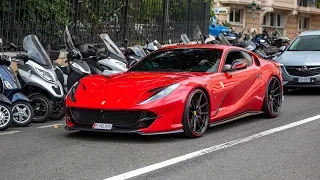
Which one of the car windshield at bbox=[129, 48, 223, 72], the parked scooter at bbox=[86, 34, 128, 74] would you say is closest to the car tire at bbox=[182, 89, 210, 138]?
the car windshield at bbox=[129, 48, 223, 72]

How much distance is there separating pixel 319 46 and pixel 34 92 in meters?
8.48

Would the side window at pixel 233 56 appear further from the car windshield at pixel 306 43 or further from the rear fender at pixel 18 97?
the car windshield at pixel 306 43

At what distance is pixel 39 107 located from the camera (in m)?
10.3

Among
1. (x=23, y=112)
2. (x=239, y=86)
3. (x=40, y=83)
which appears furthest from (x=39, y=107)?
(x=239, y=86)

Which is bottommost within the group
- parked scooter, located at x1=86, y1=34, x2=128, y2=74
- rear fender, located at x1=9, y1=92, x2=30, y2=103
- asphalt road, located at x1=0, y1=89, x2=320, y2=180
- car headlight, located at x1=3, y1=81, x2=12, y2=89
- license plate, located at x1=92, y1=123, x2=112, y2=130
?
asphalt road, located at x1=0, y1=89, x2=320, y2=180

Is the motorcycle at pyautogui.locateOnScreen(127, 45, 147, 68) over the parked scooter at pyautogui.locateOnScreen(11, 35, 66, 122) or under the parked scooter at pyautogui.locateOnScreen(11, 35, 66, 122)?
over

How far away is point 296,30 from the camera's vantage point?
50.2m

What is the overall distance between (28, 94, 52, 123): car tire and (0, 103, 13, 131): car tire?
863mm

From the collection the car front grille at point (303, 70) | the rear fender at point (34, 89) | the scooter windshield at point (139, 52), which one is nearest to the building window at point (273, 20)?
the car front grille at point (303, 70)

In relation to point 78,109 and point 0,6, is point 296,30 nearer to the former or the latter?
point 0,6

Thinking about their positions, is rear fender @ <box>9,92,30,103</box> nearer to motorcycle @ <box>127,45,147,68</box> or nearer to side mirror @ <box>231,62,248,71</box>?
side mirror @ <box>231,62,248,71</box>

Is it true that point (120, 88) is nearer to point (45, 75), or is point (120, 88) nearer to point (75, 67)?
point (45, 75)

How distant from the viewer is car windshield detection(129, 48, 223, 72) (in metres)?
9.20

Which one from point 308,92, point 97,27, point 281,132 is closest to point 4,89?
point 281,132
